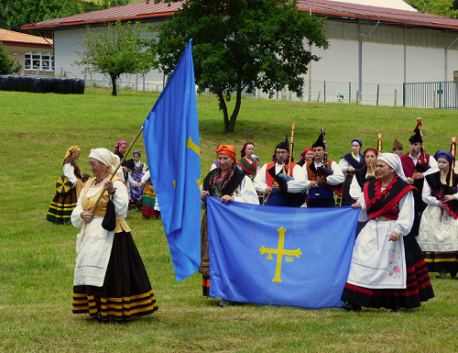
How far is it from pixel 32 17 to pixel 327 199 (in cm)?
5503

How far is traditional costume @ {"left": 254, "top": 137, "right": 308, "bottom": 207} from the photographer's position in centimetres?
896

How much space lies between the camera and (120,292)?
6137 mm

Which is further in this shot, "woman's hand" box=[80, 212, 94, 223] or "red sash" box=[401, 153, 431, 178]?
"red sash" box=[401, 153, 431, 178]

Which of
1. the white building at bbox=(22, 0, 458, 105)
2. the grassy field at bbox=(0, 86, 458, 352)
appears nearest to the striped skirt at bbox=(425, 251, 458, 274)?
the grassy field at bbox=(0, 86, 458, 352)

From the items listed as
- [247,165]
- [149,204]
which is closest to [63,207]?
[149,204]

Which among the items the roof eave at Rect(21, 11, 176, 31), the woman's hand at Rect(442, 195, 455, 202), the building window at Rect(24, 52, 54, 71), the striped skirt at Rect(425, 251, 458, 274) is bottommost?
the striped skirt at Rect(425, 251, 458, 274)

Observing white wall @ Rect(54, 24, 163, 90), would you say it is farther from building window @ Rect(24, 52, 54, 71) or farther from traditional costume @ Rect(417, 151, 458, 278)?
traditional costume @ Rect(417, 151, 458, 278)

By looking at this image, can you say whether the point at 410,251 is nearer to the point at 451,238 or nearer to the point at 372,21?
the point at 451,238

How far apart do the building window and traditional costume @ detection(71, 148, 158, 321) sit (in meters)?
53.5

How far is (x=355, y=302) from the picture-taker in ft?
22.2

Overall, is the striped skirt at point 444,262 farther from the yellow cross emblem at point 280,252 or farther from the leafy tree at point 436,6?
the leafy tree at point 436,6

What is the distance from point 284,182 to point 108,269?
352 cm

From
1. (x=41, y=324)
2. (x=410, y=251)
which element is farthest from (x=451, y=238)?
(x=41, y=324)

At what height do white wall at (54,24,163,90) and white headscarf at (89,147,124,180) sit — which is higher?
white wall at (54,24,163,90)
